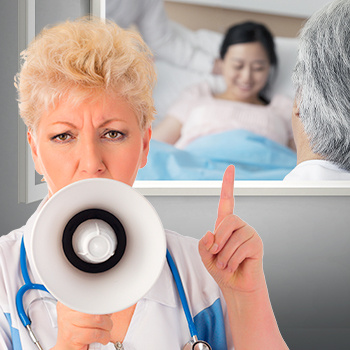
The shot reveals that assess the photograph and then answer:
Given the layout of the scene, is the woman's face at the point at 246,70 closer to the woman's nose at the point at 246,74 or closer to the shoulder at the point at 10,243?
the woman's nose at the point at 246,74

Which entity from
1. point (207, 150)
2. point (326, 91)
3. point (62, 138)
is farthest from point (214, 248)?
point (207, 150)

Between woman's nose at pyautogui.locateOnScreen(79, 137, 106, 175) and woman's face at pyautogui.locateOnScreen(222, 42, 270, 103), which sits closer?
woman's nose at pyautogui.locateOnScreen(79, 137, 106, 175)

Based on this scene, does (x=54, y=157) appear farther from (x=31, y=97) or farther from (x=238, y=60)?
(x=238, y=60)

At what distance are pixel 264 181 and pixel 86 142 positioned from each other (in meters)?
1.53

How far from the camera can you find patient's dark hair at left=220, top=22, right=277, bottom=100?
207cm

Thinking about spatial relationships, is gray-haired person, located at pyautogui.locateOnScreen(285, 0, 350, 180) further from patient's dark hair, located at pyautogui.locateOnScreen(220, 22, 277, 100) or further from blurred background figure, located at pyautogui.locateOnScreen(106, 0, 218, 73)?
blurred background figure, located at pyautogui.locateOnScreen(106, 0, 218, 73)

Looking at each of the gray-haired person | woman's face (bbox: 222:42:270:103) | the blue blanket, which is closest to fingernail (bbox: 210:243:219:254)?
the gray-haired person

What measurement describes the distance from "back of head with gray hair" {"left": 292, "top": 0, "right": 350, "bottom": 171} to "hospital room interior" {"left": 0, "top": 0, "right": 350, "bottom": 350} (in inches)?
10.0

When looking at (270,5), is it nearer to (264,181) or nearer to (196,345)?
(264,181)

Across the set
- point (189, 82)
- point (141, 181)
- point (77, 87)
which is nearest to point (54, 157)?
point (77, 87)

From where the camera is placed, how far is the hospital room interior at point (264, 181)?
209 cm

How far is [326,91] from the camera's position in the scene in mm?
1679

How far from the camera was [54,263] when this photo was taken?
593 millimetres

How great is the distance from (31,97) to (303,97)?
4.64 ft
